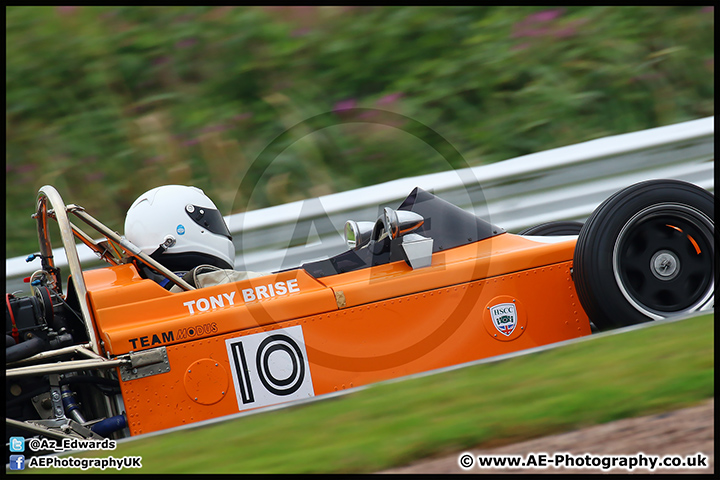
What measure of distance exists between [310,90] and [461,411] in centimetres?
599

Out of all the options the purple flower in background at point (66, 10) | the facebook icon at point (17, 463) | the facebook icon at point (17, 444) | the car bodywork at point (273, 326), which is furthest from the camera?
the purple flower in background at point (66, 10)

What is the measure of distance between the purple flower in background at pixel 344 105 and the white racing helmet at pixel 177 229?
416 centimetres

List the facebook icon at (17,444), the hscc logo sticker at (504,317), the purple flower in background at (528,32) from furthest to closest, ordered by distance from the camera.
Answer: the purple flower in background at (528,32) < the hscc logo sticker at (504,317) < the facebook icon at (17,444)

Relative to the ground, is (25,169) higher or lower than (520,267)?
higher

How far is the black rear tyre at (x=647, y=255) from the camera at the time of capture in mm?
3986

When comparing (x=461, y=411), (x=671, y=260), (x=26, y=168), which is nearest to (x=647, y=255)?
(x=671, y=260)

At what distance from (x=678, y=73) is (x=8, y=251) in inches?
294

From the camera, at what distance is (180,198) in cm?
452

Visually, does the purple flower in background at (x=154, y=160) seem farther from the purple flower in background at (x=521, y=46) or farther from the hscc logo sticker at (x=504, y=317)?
the hscc logo sticker at (x=504, y=317)

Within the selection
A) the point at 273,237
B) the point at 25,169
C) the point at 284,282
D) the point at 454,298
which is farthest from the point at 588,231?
the point at 25,169

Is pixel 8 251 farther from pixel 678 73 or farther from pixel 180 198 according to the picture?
pixel 678 73

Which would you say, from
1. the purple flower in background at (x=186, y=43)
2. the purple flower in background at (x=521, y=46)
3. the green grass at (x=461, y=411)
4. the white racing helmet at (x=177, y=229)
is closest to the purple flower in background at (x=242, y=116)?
the purple flower in background at (x=186, y=43)

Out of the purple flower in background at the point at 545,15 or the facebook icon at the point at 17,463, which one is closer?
the facebook icon at the point at 17,463

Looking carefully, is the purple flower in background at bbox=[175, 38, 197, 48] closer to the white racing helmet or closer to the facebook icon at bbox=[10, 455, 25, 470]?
the white racing helmet
